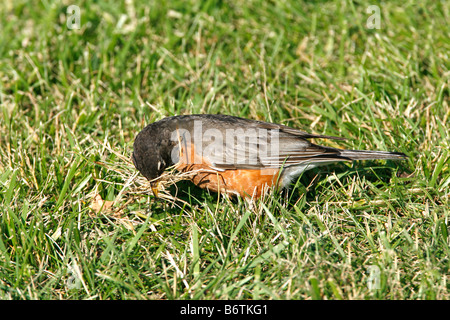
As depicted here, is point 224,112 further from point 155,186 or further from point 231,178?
point 155,186

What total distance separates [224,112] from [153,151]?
4.92ft

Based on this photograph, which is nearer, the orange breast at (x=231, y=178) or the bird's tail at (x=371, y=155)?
the bird's tail at (x=371, y=155)

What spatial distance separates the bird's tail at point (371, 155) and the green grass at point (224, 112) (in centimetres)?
21

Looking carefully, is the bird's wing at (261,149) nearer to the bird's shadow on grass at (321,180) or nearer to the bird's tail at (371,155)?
the bird's tail at (371,155)

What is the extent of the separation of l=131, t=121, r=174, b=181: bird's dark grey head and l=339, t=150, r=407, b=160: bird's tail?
1558 mm

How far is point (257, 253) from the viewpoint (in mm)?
3686

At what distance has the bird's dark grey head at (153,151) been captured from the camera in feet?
13.5

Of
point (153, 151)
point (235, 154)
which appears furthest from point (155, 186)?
point (235, 154)

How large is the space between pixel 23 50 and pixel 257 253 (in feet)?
14.9

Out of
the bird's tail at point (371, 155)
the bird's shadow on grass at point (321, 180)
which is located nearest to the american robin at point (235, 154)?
the bird's tail at point (371, 155)

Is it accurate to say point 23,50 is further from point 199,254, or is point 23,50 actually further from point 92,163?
point 199,254

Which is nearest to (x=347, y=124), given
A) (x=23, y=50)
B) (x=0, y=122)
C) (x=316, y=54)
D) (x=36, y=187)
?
(x=316, y=54)

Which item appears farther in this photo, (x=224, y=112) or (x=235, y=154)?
(x=224, y=112)

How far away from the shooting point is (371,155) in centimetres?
432
